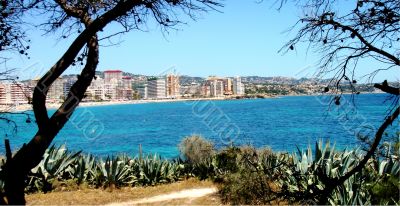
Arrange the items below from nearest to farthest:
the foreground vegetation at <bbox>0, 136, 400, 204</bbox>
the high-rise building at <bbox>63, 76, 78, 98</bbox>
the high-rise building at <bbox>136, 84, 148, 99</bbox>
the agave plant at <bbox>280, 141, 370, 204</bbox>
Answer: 1. the high-rise building at <bbox>63, 76, 78, 98</bbox>
2. the agave plant at <bbox>280, 141, 370, 204</bbox>
3. the foreground vegetation at <bbox>0, 136, 400, 204</bbox>
4. the high-rise building at <bbox>136, 84, 148, 99</bbox>

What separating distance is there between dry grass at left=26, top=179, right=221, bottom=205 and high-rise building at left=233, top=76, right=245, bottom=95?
489 feet

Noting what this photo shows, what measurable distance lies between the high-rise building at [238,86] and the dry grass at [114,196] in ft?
489

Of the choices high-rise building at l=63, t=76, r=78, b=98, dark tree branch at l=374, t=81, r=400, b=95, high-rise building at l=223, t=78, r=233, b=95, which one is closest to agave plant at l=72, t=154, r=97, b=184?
high-rise building at l=63, t=76, r=78, b=98

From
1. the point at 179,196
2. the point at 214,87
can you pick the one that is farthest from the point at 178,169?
the point at 214,87

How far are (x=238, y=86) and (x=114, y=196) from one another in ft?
508

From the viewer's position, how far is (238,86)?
535 feet

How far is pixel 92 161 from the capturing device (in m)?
Answer: 11.2

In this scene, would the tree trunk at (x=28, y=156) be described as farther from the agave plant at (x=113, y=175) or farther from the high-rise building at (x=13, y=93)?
the agave plant at (x=113, y=175)

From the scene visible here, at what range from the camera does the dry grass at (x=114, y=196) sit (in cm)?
883

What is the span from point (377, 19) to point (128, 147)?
38.2 meters

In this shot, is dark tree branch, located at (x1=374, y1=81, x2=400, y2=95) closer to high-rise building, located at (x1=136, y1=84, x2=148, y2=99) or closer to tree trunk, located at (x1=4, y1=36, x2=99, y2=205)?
tree trunk, located at (x1=4, y1=36, x2=99, y2=205)

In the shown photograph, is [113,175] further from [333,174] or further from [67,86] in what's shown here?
[67,86]

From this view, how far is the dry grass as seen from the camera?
8.83 meters

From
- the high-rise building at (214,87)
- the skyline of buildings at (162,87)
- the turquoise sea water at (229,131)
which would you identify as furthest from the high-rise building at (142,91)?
the turquoise sea water at (229,131)
